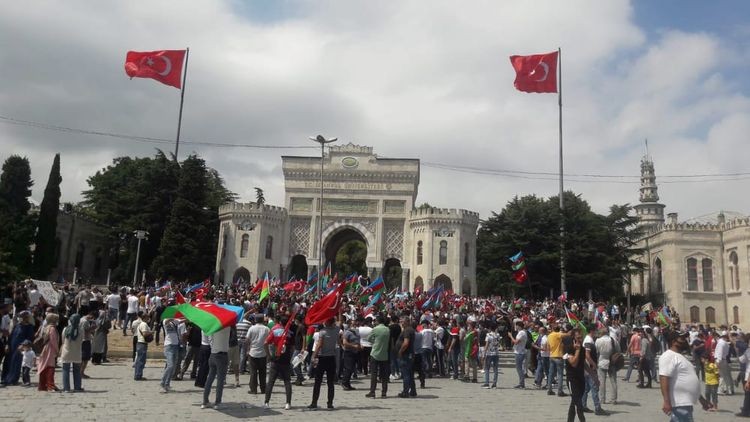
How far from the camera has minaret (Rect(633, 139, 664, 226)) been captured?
8000 centimetres

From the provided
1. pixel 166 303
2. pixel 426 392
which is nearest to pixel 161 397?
pixel 426 392

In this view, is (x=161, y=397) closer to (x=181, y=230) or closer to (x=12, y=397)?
(x=12, y=397)

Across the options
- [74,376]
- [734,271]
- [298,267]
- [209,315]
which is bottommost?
[74,376]

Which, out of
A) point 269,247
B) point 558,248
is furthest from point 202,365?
point 269,247

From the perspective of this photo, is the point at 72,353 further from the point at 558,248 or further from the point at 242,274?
the point at 242,274

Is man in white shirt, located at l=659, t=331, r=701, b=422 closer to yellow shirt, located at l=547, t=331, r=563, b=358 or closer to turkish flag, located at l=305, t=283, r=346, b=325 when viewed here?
yellow shirt, located at l=547, t=331, r=563, b=358

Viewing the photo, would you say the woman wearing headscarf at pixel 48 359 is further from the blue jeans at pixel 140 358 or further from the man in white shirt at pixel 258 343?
the man in white shirt at pixel 258 343

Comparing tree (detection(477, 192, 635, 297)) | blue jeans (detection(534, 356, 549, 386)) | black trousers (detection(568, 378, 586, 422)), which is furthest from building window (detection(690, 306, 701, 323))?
black trousers (detection(568, 378, 586, 422))

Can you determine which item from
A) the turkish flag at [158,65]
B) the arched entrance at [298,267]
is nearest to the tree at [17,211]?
the turkish flag at [158,65]

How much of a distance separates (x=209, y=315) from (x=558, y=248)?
33.2m

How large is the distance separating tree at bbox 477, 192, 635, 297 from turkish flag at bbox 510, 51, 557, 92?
33.0ft

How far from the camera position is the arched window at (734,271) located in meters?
43.6

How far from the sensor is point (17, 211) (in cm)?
4131

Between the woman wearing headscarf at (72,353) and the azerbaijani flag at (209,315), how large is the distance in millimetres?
1911
